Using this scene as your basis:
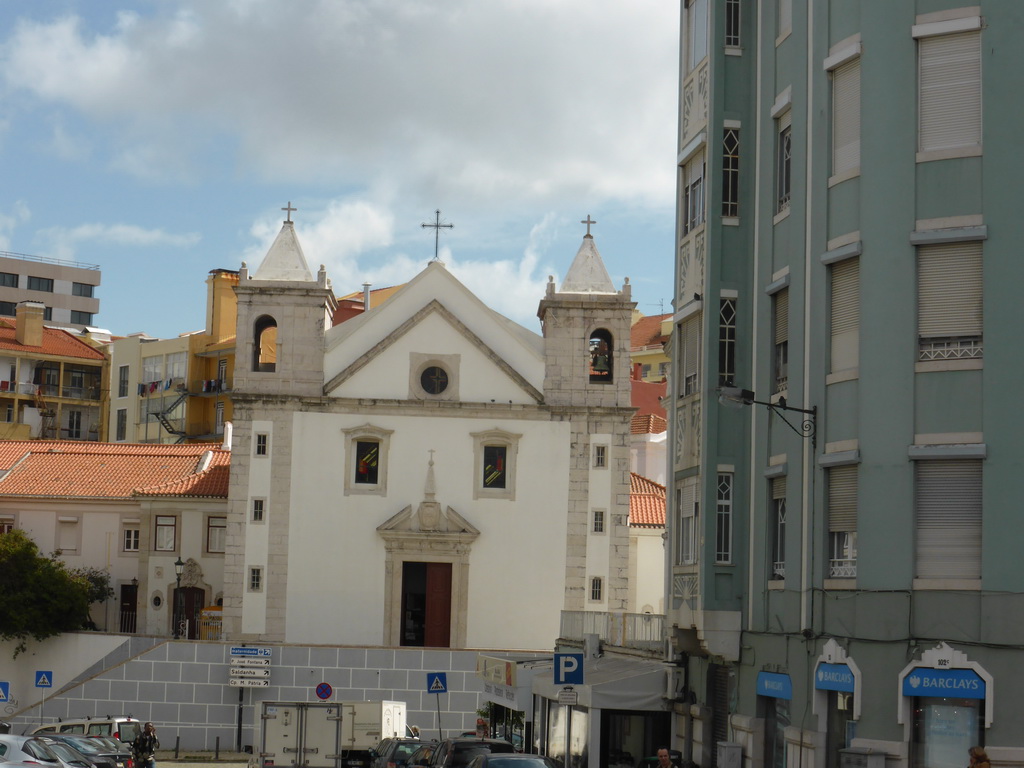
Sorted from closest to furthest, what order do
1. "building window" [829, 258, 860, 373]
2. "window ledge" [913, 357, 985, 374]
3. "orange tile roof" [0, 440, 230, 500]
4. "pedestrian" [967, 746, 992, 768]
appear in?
"pedestrian" [967, 746, 992, 768], "window ledge" [913, 357, 985, 374], "building window" [829, 258, 860, 373], "orange tile roof" [0, 440, 230, 500]

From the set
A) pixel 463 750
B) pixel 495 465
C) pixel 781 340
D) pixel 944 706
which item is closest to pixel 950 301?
pixel 781 340

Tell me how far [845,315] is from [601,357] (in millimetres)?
33998

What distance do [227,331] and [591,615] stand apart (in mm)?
54274

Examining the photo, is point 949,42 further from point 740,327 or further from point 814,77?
point 740,327

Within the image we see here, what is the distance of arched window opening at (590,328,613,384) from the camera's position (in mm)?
58156

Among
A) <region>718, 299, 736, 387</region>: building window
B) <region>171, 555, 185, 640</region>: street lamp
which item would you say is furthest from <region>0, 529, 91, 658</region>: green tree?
<region>718, 299, 736, 387</region>: building window

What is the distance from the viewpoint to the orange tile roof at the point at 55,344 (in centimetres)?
9339

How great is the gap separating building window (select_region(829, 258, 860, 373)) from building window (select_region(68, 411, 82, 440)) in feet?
252

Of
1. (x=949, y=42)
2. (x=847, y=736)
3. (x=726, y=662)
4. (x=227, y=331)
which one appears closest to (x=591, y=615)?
(x=726, y=662)

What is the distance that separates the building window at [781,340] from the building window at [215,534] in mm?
36735

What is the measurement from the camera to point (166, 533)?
200ft

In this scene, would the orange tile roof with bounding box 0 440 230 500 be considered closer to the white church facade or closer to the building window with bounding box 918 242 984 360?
the white church facade

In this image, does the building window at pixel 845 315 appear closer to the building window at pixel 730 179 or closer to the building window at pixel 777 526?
the building window at pixel 777 526

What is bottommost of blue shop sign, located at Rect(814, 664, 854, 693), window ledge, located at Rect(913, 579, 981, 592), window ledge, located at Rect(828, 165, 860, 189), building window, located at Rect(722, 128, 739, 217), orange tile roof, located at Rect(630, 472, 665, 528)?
blue shop sign, located at Rect(814, 664, 854, 693)
